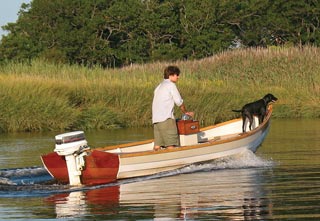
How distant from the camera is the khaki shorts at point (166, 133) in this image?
15.1 metres

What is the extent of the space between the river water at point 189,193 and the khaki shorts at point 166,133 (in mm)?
497

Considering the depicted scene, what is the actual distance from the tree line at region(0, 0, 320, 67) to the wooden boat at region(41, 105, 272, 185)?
34867 mm

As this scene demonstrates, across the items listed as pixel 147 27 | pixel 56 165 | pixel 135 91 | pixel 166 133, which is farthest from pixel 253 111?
pixel 147 27

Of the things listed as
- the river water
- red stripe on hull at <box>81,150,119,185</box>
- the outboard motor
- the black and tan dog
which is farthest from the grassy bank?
the outboard motor

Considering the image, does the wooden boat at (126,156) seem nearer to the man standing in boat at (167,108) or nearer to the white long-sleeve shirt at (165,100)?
the man standing in boat at (167,108)

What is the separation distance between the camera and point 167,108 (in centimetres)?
1505

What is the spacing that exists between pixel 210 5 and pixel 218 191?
40.3 m

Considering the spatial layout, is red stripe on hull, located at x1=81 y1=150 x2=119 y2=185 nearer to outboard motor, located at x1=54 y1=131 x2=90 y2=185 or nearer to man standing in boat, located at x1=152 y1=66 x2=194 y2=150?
outboard motor, located at x1=54 y1=131 x2=90 y2=185

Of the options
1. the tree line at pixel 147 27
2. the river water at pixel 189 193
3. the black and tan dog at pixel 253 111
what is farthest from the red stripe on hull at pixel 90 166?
the tree line at pixel 147 27

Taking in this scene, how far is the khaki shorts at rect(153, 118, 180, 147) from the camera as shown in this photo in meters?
15.1

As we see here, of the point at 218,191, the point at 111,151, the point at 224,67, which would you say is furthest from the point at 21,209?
the point at 224,67

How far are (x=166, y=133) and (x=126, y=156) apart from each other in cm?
131

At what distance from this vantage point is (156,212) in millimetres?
10969

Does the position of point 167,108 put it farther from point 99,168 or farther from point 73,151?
point 73,151
